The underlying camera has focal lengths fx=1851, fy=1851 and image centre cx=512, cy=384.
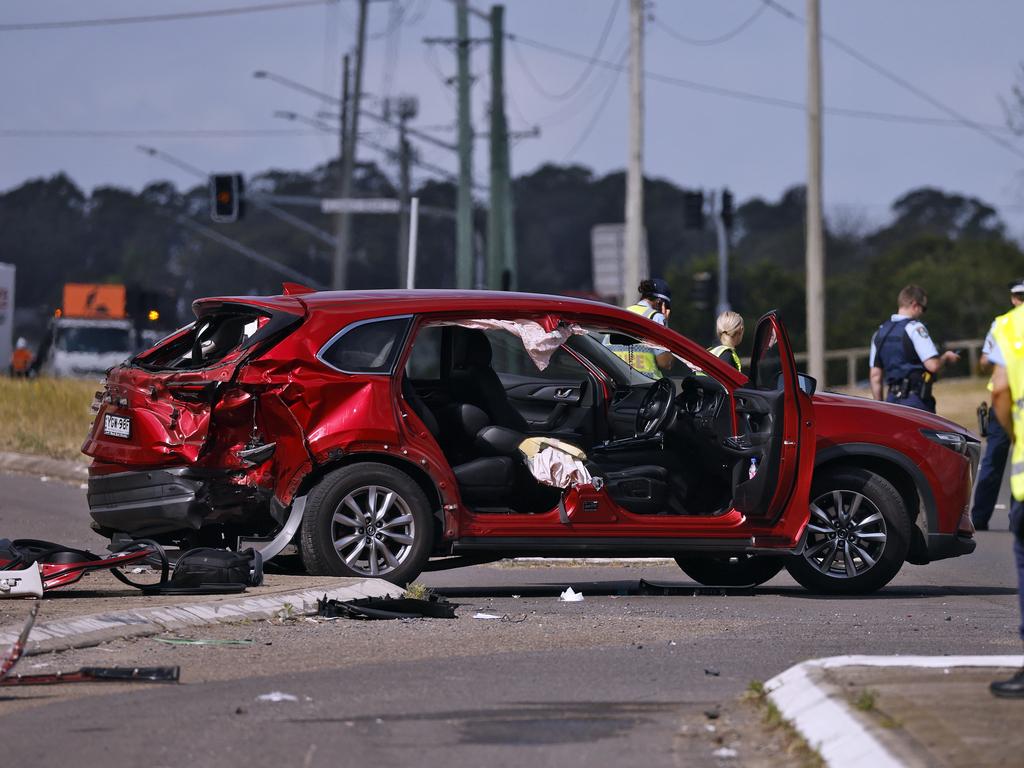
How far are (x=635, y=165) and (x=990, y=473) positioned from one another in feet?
47.3

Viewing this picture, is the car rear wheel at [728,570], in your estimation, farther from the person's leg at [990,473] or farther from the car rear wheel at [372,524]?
the person's leg at [990,473]

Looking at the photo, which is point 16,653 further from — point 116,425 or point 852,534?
point 852,534

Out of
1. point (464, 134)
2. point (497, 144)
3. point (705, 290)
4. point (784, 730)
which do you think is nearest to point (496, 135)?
point (497, 144)

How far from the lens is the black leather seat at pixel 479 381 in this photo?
33.7ft

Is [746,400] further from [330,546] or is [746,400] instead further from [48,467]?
[48,467]

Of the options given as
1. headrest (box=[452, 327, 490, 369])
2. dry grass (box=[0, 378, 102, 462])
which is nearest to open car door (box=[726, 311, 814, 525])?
headrest (box=[452, 327, 490, 369])

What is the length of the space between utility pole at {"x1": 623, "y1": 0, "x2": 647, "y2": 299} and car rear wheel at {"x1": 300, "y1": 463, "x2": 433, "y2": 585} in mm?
17750

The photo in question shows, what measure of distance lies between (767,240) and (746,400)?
358ft

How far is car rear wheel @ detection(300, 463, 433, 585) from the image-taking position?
960cm

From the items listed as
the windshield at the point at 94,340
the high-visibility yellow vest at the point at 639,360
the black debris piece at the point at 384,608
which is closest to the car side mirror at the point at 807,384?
the high-visibility yellow vest at the point at 639,360

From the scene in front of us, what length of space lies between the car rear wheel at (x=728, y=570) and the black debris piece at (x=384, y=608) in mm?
2542

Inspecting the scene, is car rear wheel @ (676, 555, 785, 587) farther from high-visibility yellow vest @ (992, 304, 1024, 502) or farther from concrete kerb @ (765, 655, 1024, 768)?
high-visibility yellow vest @ (992, 304, 1024, 502)

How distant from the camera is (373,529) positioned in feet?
31.9

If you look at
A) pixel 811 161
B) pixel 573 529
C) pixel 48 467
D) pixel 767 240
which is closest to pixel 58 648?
pixel 573 529
